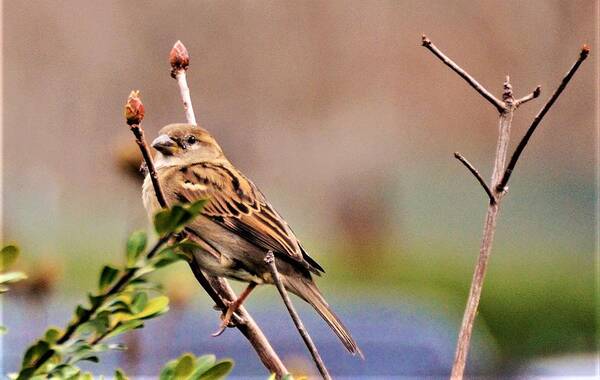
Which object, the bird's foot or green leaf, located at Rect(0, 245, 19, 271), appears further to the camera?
the bird's foot

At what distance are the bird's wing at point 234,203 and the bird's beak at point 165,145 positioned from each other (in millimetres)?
36

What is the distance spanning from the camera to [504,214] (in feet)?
7.87

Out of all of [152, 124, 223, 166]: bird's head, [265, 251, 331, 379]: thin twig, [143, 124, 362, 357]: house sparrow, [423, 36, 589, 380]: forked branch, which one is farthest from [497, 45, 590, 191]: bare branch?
[152, 124, 223, 166]: bird's head

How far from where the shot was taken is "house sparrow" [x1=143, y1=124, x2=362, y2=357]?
1.10m

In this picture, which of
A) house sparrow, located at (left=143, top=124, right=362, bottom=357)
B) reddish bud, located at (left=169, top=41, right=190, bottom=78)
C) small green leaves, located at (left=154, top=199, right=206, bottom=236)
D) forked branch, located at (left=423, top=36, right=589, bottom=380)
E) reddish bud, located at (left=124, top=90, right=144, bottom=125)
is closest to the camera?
small green leaves, located at (left=154, top=199, right=206, bottom=236)

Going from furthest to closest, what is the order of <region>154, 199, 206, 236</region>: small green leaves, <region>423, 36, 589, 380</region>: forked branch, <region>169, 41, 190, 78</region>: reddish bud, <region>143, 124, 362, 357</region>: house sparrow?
<region>143, 124, 362, 357</region>: house sparrow
<region>169, 41, 190, 78</region>: reddish bud
<region>423, 36, 589, 380</region>: forked branch
<region>154, 199, 206, 236</region>: small green leaves

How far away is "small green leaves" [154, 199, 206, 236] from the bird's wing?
68cm

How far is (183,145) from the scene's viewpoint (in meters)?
1.19

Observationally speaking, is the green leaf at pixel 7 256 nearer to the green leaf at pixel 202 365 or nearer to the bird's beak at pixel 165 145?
the green leaf at pixel 202 365

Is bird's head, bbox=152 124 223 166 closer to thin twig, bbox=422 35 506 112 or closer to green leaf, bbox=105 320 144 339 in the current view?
thin twig, bbox=422 35 506 112

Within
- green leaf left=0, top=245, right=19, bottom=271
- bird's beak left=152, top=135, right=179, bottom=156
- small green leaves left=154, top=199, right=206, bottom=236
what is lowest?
small green leaves left=154, top=199, right=206, bottom=236

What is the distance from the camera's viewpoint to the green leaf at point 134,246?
0.48 metres

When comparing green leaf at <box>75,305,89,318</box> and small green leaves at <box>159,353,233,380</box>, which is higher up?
green leaf at <box>75,305,89,318</box>

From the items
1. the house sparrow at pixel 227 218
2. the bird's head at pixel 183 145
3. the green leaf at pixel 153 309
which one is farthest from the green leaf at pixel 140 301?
the bird's head at pixel 183 145
